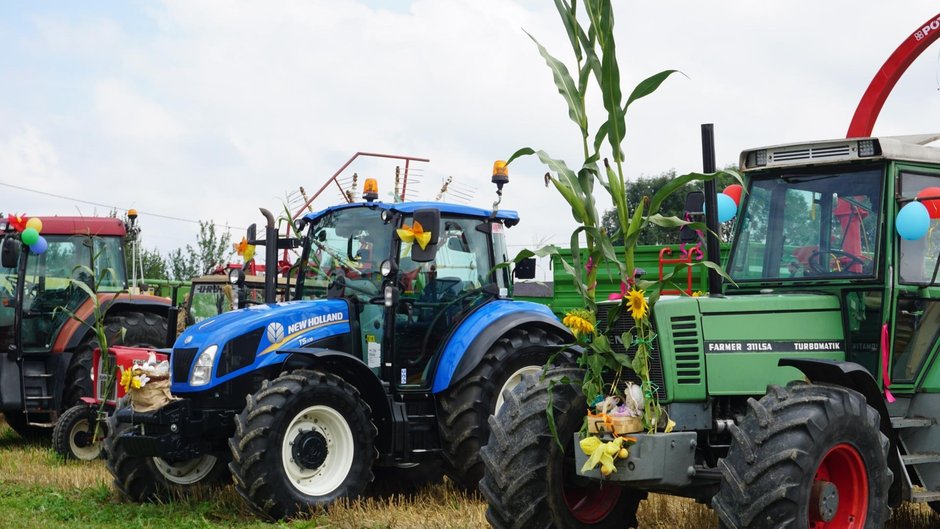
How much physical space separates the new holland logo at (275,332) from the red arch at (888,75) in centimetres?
550

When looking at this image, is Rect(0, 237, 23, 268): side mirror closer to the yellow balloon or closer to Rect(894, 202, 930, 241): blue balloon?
the yellow balloon

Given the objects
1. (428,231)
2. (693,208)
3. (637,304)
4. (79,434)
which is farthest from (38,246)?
(637,304)

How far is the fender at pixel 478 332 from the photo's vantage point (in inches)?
355

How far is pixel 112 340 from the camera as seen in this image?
12562 mm

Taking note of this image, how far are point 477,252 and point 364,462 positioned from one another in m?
2.15

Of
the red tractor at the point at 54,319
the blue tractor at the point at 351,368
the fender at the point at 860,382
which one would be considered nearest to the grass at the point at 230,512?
the blue tractor at the point at 351,368

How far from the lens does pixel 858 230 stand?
6816 millimetres

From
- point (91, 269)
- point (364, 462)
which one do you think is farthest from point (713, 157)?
point (91, 269)

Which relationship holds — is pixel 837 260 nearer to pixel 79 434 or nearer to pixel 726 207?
pixel 726 207

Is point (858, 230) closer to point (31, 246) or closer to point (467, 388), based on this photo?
point (467, 388)

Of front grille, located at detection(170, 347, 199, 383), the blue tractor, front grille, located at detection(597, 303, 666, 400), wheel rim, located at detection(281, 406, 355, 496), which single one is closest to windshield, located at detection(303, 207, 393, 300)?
the blue tractor

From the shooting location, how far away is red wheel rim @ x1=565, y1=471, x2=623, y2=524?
6.71m

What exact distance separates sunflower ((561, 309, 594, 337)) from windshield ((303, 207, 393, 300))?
292cm

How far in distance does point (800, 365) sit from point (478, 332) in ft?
11.3
